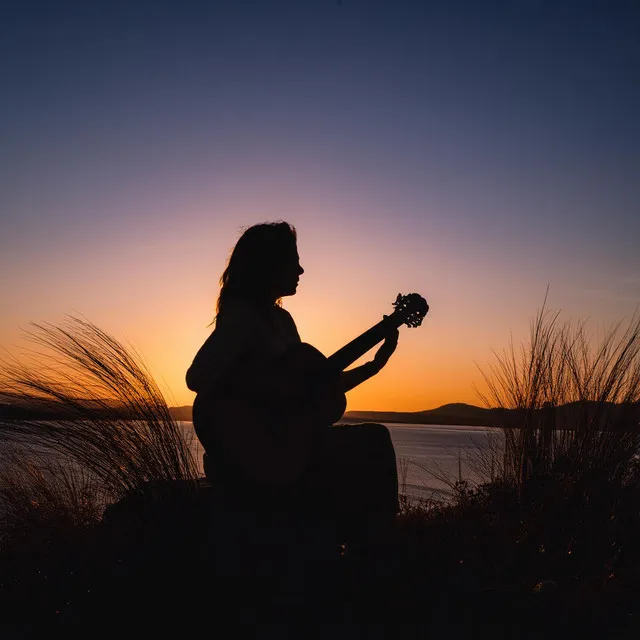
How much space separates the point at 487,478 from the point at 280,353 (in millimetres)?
3146

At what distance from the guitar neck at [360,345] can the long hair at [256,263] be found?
0.41m

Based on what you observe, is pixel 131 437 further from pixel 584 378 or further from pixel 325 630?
pixel 584 378

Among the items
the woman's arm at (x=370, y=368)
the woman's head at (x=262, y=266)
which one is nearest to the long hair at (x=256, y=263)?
the woman's head at (x=262, y=266)

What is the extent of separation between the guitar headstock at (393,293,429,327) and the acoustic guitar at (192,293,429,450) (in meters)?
0.44

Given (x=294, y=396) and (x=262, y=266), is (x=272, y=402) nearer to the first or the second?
(x=294, y=396)

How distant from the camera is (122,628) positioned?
245 centimetres

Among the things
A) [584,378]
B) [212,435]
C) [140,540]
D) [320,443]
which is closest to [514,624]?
[320,443]

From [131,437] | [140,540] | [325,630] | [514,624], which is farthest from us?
[131,437]

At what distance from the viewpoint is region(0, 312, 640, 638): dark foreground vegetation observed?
8.29 feet

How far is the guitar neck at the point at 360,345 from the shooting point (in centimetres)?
281

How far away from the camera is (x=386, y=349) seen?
124 inches

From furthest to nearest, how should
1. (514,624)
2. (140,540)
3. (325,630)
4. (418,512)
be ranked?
(418,512), (140,540), (514,624), (325,630)

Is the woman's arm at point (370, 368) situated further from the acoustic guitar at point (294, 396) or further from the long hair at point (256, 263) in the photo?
the long hair at point (256, 263)

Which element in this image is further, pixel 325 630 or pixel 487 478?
pixel 487 478
